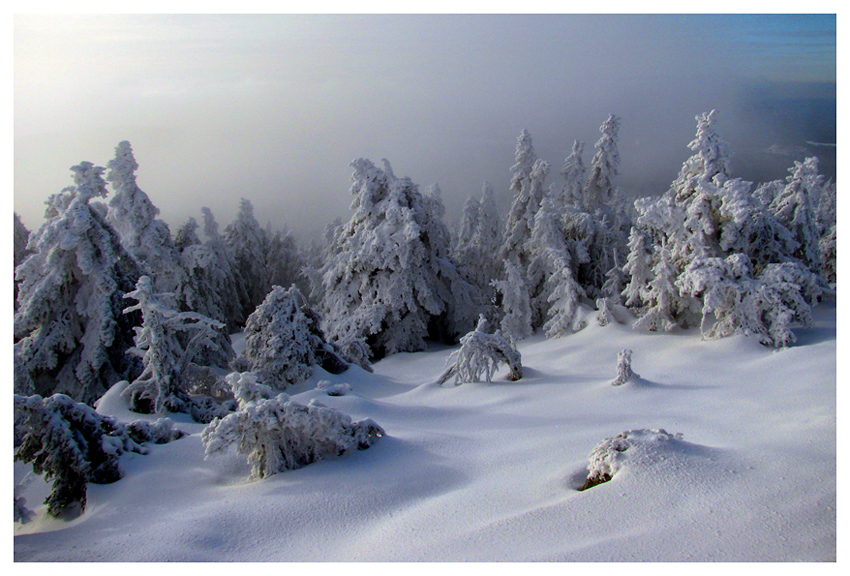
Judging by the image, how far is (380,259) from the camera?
894 inches

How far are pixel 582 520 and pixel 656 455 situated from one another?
1402 mm

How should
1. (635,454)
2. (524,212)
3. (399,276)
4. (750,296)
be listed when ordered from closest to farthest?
(635,454) < (750,296) < (399,276) < (524,212)

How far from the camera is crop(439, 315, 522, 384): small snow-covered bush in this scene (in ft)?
41.9

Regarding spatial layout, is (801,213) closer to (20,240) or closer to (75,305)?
(75,305)

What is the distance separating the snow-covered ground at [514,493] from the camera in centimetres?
497

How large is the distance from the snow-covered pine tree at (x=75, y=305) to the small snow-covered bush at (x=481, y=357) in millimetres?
9863

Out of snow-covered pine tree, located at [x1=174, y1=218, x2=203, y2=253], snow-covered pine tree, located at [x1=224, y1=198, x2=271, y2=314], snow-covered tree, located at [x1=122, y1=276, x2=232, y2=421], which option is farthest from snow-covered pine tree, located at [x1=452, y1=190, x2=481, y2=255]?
snow-covered tree, located at [x1=122, y1=276, x2=232, y2=421]

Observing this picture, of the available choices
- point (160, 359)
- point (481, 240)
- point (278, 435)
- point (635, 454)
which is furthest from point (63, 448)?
point (481, 240)

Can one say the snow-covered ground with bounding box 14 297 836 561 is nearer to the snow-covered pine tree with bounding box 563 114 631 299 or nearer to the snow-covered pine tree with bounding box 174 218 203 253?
the snow-covered pine tree with bounding box 563 114 631 299

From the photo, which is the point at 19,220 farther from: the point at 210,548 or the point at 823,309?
the point at 823,309

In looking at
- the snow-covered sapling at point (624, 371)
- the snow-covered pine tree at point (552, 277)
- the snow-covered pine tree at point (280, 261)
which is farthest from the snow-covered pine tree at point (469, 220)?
the snow-covered sapling at point (624, 371)

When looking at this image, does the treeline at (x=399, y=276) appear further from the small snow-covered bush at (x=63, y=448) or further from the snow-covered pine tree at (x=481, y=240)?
the small snow-covered bush at (x=63, y=448)

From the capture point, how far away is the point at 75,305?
15.2 metres

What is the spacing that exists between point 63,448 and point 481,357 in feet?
27.7
